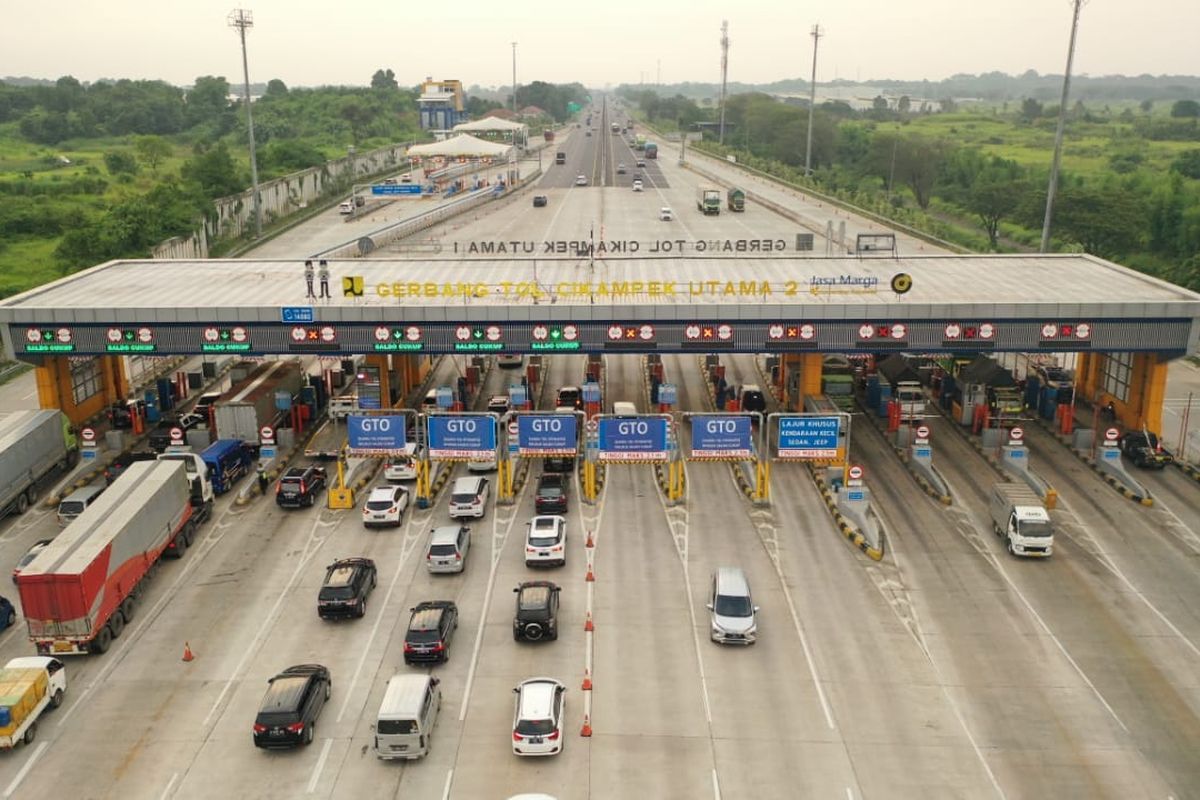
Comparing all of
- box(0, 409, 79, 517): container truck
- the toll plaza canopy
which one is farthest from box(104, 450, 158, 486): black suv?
the toll plaza canopy

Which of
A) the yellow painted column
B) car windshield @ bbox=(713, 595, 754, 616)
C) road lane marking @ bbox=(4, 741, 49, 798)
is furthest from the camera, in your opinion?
the yellow painted column

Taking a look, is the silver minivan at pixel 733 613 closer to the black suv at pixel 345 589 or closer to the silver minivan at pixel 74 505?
the black suv at pixel 345 589

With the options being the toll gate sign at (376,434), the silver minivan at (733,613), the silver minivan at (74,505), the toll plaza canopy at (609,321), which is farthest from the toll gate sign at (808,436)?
the silver minivan at (74,505)

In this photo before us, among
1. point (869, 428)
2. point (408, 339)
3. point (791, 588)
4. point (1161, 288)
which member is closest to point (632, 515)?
point (791, 588)

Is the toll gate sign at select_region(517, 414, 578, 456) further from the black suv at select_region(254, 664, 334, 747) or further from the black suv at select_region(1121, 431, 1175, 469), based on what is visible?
the black suv at select_region(1121, 431, 1175, 469)

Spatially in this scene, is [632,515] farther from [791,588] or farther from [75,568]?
[75,568]

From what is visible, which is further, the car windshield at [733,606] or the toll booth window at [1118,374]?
the toll booth window at [1118,374]

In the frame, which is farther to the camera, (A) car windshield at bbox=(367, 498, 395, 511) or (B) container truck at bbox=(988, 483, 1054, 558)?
(A) car windshield at bbox=(367, 498, 395, 511)
